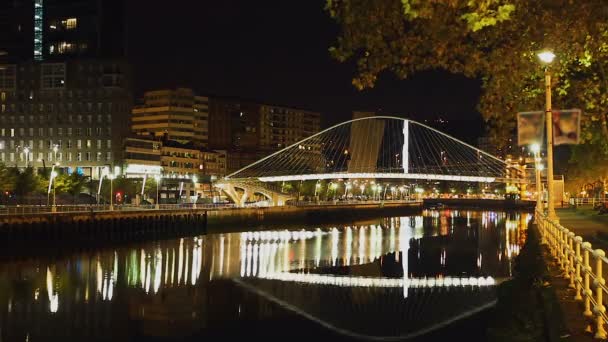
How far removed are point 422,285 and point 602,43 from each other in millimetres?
24953

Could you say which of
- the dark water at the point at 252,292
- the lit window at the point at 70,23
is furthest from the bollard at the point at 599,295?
the lit window at the point at 70,23

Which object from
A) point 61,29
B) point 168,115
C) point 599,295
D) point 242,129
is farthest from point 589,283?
point 242,129

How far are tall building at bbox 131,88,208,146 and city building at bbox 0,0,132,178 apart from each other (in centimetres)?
Result: 3591

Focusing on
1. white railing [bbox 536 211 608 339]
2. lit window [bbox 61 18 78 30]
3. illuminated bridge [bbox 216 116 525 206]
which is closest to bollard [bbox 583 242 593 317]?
white railing [bbox 536 211 608 339]

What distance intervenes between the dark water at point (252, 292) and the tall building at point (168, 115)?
101796mm

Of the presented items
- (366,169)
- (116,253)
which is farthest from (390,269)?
(366,169)

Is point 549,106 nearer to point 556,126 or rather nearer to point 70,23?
point 556,126

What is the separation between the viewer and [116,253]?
51125mm

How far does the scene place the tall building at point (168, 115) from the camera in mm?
156000

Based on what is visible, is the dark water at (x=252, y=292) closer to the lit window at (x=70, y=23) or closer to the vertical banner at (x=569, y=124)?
the vertical banner at (x=569, y=124)

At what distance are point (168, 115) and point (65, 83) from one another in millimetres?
39848

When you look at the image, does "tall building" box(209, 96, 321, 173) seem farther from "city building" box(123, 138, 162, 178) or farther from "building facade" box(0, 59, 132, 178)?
"building facade" box(0, 59, 132, 178)

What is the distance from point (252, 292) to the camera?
33406mm

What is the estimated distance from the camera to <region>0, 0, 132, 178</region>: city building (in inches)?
4594
